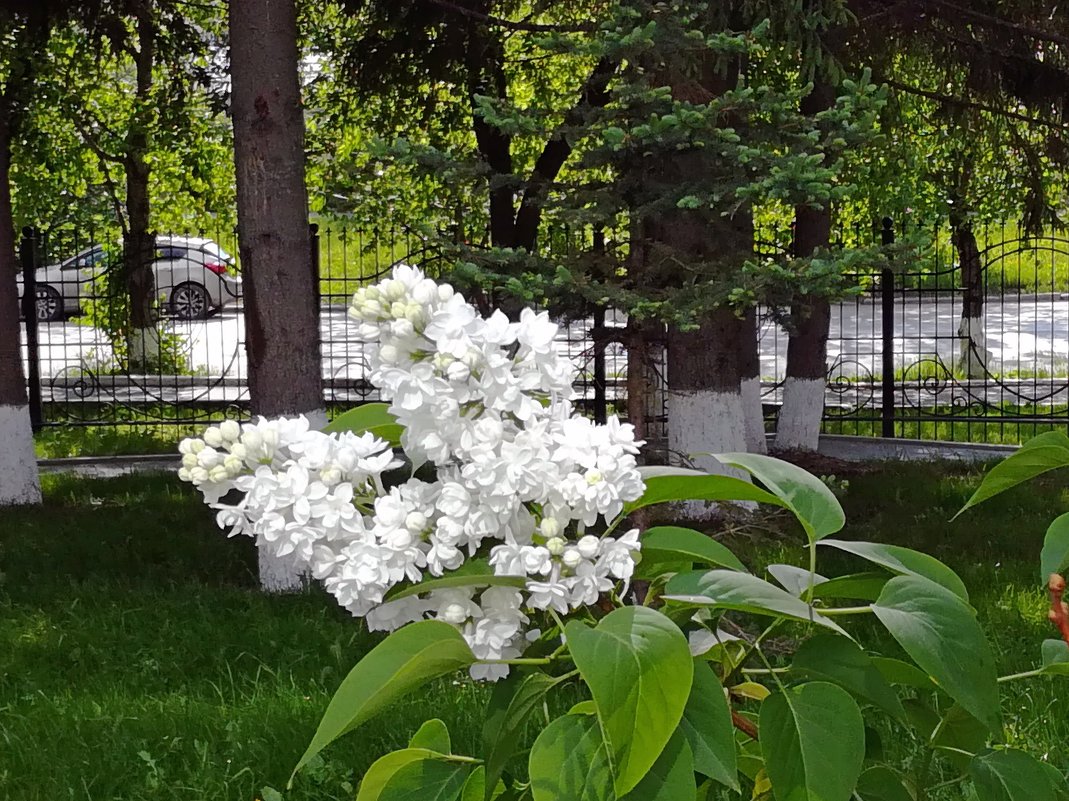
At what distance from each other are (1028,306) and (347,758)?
2125 centimetres

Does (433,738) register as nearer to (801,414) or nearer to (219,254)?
(801,414)

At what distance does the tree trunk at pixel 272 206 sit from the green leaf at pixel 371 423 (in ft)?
12.0

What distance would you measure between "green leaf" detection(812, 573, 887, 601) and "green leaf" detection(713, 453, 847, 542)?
0.18ft

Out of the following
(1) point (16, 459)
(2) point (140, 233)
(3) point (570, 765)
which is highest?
(2) point (140, 233)

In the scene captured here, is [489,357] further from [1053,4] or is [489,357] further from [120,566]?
[1053,4]

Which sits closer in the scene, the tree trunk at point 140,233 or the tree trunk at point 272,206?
the tree trunk at point 272,206

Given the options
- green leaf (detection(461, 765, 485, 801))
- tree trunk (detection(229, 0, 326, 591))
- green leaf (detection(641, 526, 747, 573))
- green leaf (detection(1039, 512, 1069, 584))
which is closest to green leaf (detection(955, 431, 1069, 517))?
green leaf (detection(1039, 512, 1069, 584))

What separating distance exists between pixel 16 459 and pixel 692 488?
648 centimetres

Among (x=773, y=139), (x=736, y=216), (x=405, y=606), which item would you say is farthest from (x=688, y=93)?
(x=405, y=606)

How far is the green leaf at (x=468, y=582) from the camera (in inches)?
43.1

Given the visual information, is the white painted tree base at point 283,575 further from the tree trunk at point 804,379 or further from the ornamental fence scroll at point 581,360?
the tree trunk at point 804,379

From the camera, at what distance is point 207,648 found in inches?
168

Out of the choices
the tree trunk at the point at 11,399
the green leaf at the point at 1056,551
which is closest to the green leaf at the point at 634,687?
the green leaf at the point at 1056,551

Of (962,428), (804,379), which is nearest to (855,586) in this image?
(804,379)
